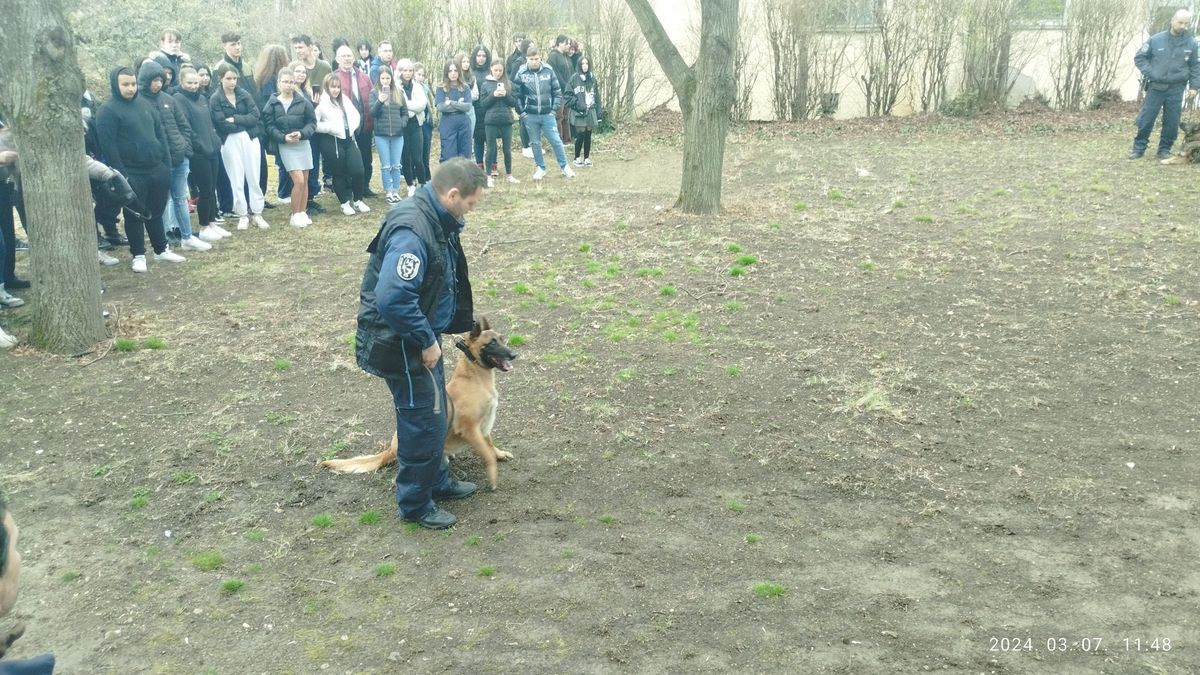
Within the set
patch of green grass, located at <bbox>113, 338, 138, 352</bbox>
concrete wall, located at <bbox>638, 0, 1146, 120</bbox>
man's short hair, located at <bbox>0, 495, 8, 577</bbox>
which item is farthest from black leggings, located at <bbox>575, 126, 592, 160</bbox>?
man's short hair, located at <bbox>0, 495, 8, 577</bbox>

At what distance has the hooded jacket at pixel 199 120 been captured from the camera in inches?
397

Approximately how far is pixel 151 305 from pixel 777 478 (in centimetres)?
627

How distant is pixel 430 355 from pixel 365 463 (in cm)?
135

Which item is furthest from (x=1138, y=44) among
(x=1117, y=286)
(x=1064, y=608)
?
(x=1064, y=608)

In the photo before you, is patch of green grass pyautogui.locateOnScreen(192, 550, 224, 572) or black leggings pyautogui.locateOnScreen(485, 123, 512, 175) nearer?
patch of green grass pyautogui.locateOnScreen(192, 550, 224, 572)

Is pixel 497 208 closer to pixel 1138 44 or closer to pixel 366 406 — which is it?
pixel 366 406

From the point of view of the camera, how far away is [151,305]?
28.2 ft

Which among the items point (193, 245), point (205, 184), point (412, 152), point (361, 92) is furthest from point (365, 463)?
point (412, 152)

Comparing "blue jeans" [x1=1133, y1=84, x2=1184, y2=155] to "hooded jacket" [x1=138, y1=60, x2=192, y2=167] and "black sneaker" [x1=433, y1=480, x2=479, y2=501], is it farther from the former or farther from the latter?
"hooded jacket" [x1=138, y1=60, x2=192, y2=167]

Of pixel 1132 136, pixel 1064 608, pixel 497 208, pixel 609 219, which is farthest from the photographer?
pixel 1132 136

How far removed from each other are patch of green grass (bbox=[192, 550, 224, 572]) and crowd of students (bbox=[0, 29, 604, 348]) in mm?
3971

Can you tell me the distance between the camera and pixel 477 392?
5.22 meters

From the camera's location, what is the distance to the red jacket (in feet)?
40.1

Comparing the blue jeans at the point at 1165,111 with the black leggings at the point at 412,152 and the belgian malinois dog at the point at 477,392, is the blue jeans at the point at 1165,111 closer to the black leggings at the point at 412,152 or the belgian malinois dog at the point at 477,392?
the black leggings at the point at 412,152
